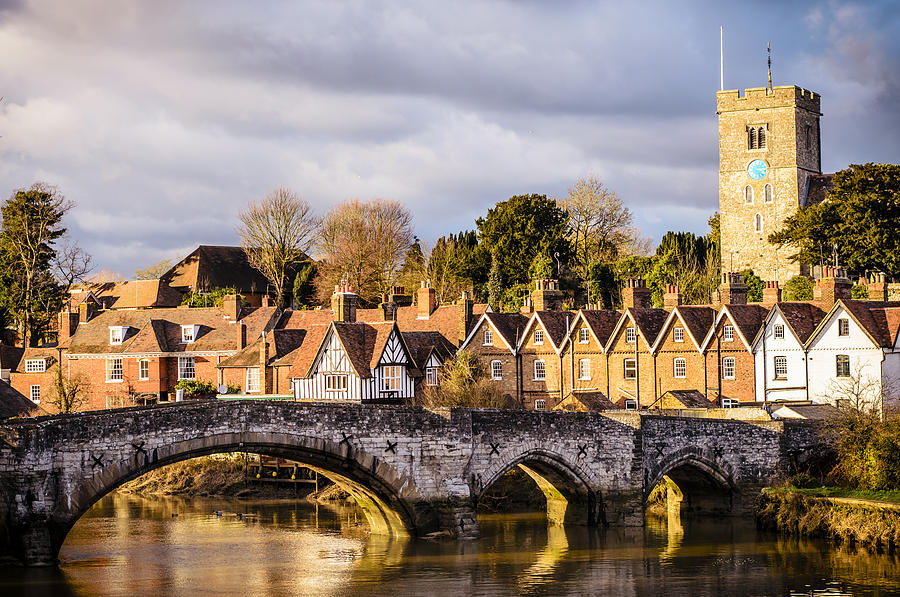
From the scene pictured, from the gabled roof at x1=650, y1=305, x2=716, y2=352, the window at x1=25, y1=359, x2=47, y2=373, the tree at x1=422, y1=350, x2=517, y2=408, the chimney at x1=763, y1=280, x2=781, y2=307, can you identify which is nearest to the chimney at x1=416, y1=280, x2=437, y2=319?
the tree at x1=422, y1=350, x2=517, y2=408

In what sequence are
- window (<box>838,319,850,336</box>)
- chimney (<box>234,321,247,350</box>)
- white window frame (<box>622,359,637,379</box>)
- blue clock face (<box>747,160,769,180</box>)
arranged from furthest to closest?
blue clock face (<box>747,160,769,180</box>) < chimney (<box>234,321,247,350</box>) < white window frame (<box>622,359,637,379</box>) < window (<box>838,319,850,336</box>)

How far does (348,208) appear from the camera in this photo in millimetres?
74250

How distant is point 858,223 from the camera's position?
5819 centimetres

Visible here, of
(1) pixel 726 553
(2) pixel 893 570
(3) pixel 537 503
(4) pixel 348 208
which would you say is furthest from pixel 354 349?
(4) pixel 348 208

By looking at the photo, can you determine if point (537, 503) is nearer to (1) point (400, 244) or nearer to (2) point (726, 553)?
(2) point (726, 553)

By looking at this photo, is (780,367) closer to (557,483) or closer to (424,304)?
Answer: (557,483)

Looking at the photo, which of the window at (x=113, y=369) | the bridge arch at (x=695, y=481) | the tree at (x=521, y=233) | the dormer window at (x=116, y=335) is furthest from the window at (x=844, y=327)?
the dormer window at (x=116, y=335)

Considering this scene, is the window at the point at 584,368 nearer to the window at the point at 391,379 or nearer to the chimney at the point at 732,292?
the chimney at the point at 732,292

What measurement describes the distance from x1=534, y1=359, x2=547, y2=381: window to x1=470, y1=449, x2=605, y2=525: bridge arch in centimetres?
1522

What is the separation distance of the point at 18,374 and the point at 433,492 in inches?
1376

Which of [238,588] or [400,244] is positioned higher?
[400,244]

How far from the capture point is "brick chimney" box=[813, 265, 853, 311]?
47969 mm

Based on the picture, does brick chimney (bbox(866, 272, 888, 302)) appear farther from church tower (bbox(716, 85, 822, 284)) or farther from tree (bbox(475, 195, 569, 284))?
tree (bbox(475, 195, 569, 284))

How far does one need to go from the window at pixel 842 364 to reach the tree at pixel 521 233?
21930 millimetres
